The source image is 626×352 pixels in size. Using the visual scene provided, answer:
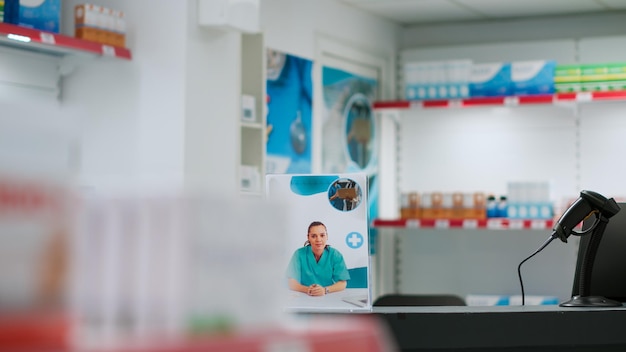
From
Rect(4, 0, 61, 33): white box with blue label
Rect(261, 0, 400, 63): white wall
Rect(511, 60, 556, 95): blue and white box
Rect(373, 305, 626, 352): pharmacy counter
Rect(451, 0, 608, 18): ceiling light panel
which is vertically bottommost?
Rect(373, 305, 626, 352): pharmacy counter

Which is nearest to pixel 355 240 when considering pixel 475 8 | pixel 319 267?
pixel 319 267

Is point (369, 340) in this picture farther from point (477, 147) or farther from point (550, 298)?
point (477, 147)

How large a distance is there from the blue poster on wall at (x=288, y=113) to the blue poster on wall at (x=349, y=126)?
0.32 metres

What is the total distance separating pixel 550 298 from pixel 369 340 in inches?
240

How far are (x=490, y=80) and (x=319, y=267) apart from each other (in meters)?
4.23

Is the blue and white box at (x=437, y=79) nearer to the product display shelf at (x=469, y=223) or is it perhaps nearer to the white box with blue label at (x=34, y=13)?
the product display shelf at (x=469, y=223)

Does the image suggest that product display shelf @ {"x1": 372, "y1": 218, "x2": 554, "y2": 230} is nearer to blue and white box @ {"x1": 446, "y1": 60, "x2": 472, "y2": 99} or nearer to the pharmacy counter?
blue and white box @ {"x1": 446, "y1": 60, "x2": 472, "y2": 99}

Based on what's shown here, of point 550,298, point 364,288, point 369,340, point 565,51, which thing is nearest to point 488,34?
point 565,51

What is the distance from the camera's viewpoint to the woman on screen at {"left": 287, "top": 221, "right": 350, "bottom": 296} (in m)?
3.05

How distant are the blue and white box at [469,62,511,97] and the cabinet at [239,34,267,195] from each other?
6.92ft

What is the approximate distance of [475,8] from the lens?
7164 millimetres

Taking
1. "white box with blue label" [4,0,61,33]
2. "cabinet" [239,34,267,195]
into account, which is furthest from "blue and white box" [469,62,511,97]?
"white box with blue label" [4,0,61,33]

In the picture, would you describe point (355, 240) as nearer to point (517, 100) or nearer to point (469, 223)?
point (469, 223)

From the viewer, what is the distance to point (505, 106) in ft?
23.6
